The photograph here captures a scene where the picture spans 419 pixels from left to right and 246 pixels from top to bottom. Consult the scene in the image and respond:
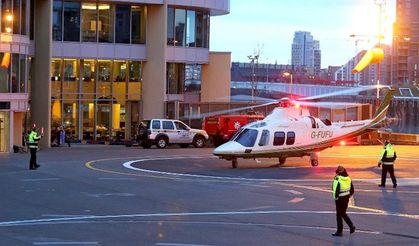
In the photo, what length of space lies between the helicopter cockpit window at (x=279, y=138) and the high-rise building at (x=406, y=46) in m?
85.8

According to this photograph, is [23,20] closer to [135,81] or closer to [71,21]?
[71,21]

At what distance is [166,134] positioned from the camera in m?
46.7

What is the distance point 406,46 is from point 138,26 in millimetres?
72876

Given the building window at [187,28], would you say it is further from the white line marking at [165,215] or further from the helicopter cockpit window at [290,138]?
the white line marking at [165,215]

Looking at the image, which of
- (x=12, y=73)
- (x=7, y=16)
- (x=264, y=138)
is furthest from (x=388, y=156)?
(x=7, y=16)

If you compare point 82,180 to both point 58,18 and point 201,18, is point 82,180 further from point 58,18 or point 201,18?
point 201,18

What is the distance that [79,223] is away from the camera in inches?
625

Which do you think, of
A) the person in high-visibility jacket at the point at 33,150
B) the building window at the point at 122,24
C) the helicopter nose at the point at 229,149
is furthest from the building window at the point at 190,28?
the person in high-visibility jacket at the point at 33,150

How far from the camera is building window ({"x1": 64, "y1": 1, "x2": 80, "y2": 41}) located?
52750mm

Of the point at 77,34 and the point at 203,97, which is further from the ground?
the point at 77,34

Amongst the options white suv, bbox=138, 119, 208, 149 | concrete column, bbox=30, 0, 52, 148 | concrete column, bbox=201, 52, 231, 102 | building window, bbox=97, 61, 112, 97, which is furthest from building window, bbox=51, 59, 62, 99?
concrete column, bbox=201, 52, 231, 102

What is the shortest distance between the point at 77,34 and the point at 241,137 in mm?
25186

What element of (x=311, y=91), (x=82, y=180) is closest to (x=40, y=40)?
(x=82, y=180)

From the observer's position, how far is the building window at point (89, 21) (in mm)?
53406
